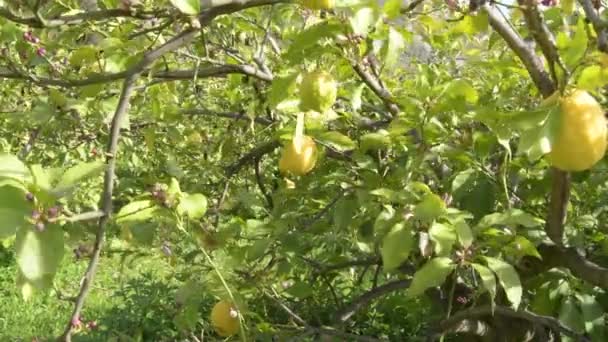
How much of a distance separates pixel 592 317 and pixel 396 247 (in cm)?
71

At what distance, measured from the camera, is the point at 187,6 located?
1.02 m

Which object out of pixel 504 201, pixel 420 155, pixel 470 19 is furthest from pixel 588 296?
pixel 470 19

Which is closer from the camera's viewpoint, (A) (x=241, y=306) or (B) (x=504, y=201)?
(A) (x=241, y=306)

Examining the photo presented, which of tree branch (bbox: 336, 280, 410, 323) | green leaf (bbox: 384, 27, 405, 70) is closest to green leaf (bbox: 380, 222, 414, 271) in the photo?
green leaf (bbox: 384, 27, 405, 70)

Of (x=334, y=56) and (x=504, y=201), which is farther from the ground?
(x=334, y=56)

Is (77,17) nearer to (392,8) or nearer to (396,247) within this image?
(392,8)

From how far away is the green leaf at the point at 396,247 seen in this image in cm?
121

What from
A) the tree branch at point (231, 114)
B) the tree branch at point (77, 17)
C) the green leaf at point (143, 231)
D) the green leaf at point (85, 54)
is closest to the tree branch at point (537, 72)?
the tree branch at point (77, 17)

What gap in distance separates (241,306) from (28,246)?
1.99 feet

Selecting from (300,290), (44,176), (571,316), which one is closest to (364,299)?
(300,290)

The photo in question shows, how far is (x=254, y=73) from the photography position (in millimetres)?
1746

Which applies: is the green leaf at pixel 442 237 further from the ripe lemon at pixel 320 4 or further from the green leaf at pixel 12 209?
the green leaf at pixel 12 209

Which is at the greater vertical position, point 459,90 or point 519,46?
point 519,46

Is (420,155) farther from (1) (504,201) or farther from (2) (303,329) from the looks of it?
(2) (303,329)
